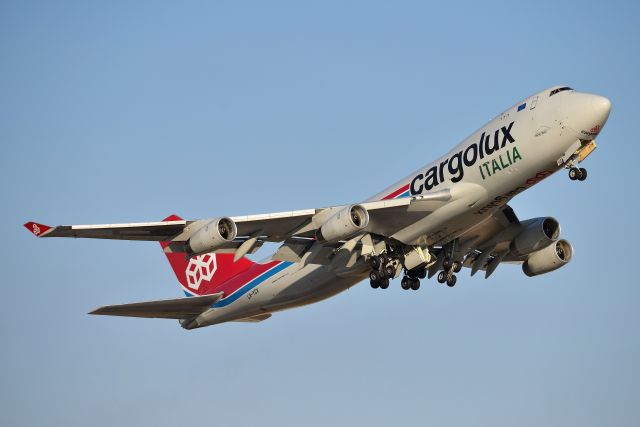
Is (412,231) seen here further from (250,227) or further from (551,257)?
(551,257)

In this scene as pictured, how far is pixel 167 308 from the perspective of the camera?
45.9 metres

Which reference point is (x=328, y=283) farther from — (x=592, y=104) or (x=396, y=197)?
(x=592, y=104)

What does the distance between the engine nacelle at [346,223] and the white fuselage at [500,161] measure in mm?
2941

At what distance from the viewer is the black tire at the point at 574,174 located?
123 ft

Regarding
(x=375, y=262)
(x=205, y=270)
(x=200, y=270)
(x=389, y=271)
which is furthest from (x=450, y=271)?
(x=200, y=270)

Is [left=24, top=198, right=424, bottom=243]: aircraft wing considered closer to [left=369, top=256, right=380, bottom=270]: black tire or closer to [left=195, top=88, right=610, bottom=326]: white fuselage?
[left=369, top=256, right=380, bottom=270]: black tire

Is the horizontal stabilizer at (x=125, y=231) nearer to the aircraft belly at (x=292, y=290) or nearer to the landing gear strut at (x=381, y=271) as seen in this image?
the aircraft belly at (x=292, y=290)

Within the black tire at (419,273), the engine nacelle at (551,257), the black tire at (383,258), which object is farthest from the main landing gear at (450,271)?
the engine nacelle at (551,257)

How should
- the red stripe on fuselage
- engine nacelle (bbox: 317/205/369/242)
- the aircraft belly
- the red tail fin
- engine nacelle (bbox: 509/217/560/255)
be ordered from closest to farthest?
engine nacelle (bbox: 317/205/369/242) < the red stripe on fuselage < the aircraft belly < engine nacelle (bbox: 509/217/560/255) < the red tail fin

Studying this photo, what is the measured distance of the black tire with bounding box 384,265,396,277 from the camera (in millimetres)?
41438

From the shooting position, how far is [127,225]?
3684 centimetres

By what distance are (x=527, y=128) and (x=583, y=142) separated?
1.98 metres

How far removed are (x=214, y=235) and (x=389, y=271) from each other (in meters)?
8.15

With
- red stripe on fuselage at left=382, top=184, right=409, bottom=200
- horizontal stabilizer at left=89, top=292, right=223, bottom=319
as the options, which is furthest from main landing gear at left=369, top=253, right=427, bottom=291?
horizontal stabilizer at left=89, top=292, right=223, bottom=319
